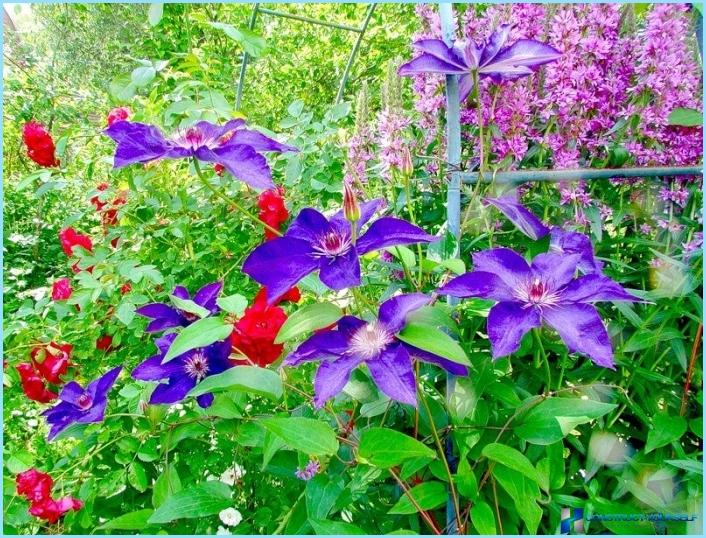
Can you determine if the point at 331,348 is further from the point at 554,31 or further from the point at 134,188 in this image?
the point at 134,188

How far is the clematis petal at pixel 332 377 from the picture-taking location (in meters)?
0.51

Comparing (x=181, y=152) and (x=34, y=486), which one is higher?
(x=181, y=152)

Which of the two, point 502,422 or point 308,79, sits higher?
Result: point 308,79

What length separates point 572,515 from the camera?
2.40 ft

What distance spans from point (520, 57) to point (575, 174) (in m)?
0.19

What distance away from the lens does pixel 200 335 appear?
1.75 feet

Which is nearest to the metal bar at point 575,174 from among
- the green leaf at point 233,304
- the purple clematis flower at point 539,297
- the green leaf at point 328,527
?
the purple clematis flower at point 539,297

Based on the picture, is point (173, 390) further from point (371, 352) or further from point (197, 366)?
point (371, 352)

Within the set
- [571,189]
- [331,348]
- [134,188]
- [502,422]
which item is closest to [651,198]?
[571,189]

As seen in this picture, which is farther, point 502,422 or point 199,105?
point 199,105

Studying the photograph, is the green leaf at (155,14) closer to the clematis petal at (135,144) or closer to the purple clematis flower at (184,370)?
the clematis petal at (135,144)

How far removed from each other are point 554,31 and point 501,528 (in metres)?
0.63

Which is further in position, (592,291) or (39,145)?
(39,145)

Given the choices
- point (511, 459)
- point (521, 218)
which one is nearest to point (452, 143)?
point (521, 218)
